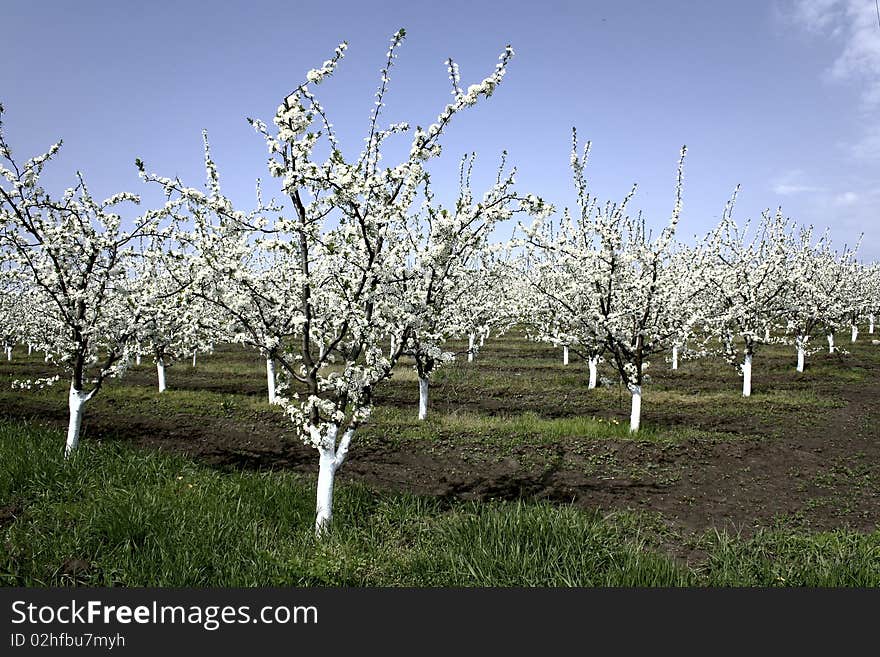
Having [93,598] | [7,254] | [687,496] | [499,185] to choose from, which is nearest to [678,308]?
[687,496]

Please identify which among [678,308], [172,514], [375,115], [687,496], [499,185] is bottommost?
[687,496]

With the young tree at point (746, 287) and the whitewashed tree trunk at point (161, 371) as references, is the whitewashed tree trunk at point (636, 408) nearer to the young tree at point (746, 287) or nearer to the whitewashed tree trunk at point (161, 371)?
the young tree at point (746, 287)

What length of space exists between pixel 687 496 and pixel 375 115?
8.11m

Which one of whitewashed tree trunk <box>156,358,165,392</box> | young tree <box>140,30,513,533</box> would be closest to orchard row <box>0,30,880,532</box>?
young tree <box>140,30,513,533</box>

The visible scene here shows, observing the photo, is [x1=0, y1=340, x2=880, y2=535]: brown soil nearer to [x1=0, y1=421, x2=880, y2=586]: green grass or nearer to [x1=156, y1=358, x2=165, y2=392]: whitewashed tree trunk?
[x1=0, y1=421, x2=880, y2=586]: green grass

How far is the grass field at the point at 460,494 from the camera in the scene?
534cm

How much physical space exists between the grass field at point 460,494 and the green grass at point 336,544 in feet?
0.09

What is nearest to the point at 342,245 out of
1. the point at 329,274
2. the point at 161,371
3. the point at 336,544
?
the point at 329,274

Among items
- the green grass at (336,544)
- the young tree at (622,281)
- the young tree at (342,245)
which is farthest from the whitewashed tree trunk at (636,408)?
the young tree at (342,245)

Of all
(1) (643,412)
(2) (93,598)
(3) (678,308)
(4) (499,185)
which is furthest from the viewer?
(1) (643,412)

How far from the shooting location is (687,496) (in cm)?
914

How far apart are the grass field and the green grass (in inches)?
1.0

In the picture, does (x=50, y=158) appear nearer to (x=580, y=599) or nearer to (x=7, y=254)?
(x=7, y=254)

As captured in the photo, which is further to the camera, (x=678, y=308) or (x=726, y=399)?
(x=726, y=399)
